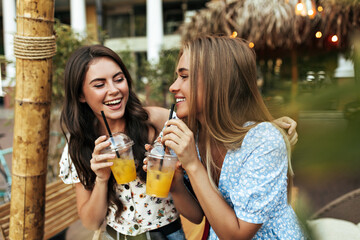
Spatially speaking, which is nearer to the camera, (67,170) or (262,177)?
(262,177)

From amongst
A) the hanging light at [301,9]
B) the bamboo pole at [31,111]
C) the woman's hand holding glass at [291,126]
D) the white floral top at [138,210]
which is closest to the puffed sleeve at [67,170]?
the white floral top at [138,210]

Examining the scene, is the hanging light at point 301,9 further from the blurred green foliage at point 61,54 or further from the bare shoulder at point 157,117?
the blurred green foliage at point 61,54

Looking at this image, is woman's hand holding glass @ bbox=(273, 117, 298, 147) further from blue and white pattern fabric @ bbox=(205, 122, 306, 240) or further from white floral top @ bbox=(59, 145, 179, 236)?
white floral top @ bbox=(59, 145, 179, 236)

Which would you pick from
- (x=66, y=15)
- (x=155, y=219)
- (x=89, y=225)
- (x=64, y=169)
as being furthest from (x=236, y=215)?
(x=66, y=15)

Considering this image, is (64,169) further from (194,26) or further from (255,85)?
(194,26)

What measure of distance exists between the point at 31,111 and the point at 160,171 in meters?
0.67

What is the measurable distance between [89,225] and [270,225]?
3.14 ft

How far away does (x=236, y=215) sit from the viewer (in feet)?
3.79

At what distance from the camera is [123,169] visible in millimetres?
1437

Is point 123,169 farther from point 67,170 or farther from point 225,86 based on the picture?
point 225,86

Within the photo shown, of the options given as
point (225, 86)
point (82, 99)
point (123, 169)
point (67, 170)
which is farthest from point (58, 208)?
point (225, 86)

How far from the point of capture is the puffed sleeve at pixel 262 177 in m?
1.11

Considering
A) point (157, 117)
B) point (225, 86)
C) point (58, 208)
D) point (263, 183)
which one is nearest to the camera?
point (263, 183)

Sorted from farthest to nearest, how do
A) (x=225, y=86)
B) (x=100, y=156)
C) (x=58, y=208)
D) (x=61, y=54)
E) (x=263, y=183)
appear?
(x=61, y=54) < (x=58, y=208) < (x=100, y=156) < (x=225, y=86) < (x=263, y=183)
